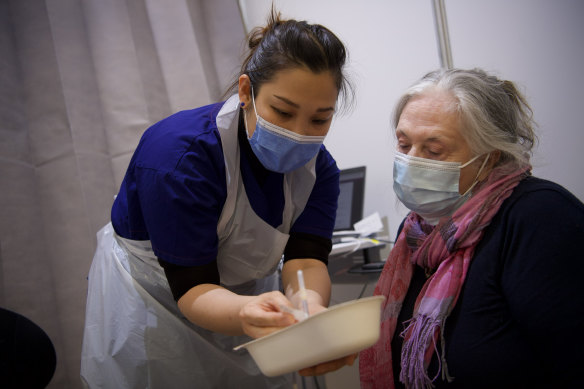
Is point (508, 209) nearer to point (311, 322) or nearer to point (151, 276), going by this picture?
point (311, 322)

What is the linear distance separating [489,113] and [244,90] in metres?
0.57

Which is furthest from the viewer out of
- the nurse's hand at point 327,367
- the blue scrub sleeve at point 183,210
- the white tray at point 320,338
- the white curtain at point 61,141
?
the white curtain at point 61,141

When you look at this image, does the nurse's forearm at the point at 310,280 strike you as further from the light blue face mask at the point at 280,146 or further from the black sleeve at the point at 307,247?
the light blue face mask at the point at 280,146

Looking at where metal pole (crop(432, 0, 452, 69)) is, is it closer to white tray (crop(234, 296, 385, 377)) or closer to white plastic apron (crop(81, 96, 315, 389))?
white plastic apron (crop(81, 96, 315, 389))

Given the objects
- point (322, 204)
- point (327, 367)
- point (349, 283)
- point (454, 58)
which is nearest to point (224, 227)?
point (322, 204)

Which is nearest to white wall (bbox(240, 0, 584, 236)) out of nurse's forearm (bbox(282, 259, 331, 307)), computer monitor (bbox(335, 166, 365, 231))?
computer monitor (bbox(335, 166, 365, 231))

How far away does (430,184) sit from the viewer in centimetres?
98

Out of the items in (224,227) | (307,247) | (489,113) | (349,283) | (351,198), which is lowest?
(349,283)

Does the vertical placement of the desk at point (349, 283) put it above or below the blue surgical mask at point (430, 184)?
below

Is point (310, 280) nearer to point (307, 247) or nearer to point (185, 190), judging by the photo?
point (307, 247)

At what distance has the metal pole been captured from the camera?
1820 mm

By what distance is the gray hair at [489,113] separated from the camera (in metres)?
0.96

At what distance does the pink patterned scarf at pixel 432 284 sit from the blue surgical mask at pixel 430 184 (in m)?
0.04

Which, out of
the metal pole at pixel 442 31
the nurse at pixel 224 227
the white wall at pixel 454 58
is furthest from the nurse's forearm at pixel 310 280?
the metal pole at pixel 442 31
